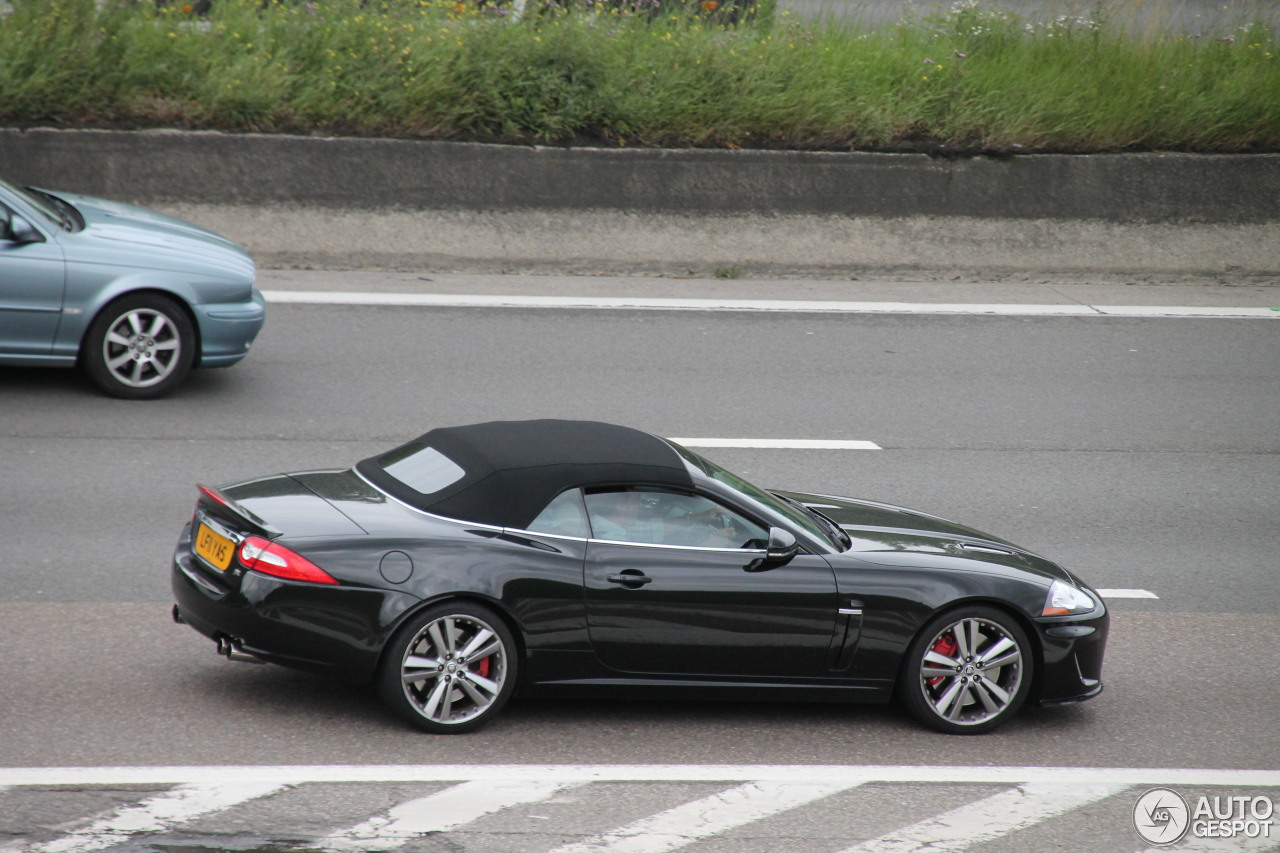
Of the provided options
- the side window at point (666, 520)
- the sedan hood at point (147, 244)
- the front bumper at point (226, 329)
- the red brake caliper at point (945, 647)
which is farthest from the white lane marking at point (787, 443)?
the red brake caliper at point (945, 647)

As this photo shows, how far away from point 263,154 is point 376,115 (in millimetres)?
1413

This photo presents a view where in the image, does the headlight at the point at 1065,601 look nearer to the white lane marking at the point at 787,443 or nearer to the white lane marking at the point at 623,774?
the white lane marking at the point at 623,774

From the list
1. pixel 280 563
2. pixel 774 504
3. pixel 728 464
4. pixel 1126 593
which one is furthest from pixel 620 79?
pixel 280 563

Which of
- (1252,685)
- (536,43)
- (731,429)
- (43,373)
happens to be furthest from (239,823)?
(536,43)

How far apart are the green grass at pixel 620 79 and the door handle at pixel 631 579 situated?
32.9 feet

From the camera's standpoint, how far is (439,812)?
5109mm

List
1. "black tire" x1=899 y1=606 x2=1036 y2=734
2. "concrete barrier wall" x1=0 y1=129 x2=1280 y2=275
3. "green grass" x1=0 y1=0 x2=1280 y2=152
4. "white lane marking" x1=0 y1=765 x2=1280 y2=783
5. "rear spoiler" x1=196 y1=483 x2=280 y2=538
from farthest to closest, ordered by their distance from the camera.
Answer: "green grass" x1=0 y1=0 x2=1280 y2=152
"concrete barrier wall" x1=0 y1=129 x2=1280 y2=275
"black tire" x1=899 y1=606 x2=1036 y2=734
"rear spoiler" x1=196 y1=483 x2=280 y2=538
"white lane marking" x1=0 y1=765 x2=1280 y2=783

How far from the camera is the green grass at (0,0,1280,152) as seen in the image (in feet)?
48.8

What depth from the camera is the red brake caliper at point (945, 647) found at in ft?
20.1

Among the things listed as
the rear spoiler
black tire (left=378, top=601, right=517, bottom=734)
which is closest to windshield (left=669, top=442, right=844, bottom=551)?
black tire (left=378, top=601, right=517, bottom=734)

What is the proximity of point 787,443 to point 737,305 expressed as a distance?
394 cm

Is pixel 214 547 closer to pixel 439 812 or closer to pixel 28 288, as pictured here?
pixel 439 812

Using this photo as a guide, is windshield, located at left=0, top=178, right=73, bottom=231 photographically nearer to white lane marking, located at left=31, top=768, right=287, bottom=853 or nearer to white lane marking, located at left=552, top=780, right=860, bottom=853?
white lane marking, located at left=31, top=768, right=287, bottom=853

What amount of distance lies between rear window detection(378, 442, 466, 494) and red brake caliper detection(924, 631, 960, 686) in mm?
2187
